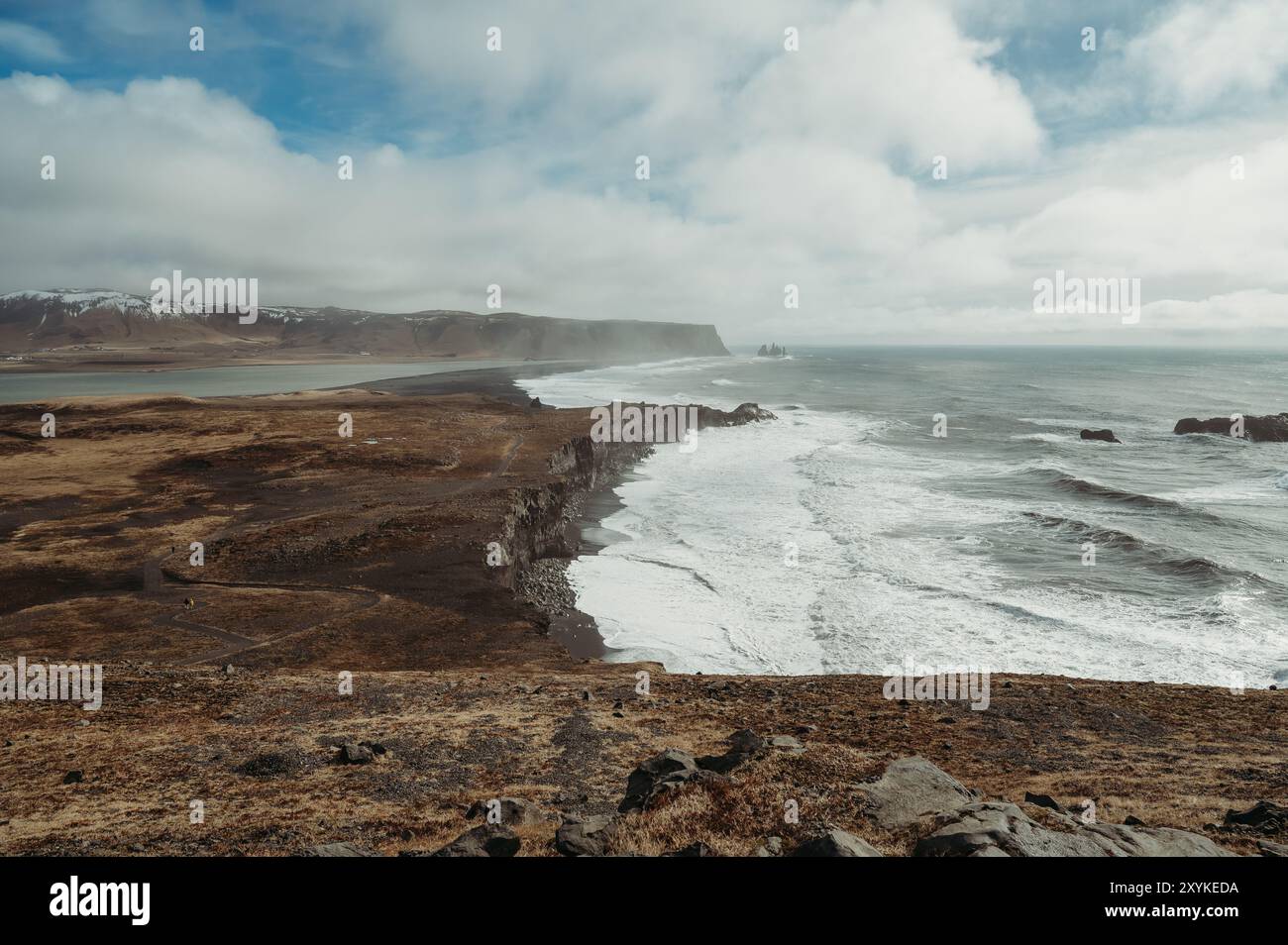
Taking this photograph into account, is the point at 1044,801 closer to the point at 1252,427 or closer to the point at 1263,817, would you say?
the point at 1263,817

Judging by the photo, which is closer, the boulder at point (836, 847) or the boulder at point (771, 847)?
the boulder at point (836, 847)

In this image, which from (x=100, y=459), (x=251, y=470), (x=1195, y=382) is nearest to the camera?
(x=251, y=470)

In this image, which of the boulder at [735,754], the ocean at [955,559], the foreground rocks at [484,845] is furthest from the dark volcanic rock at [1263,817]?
the ocean at [955,559]

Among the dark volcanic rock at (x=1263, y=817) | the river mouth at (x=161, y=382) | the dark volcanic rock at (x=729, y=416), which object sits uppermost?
the river mouth at (x=161, y=382)

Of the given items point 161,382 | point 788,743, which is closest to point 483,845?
point 788,743

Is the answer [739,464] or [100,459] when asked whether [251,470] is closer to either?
[100,459]

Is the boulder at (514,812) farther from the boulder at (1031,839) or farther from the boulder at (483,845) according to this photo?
the boulder at (1031,839)
